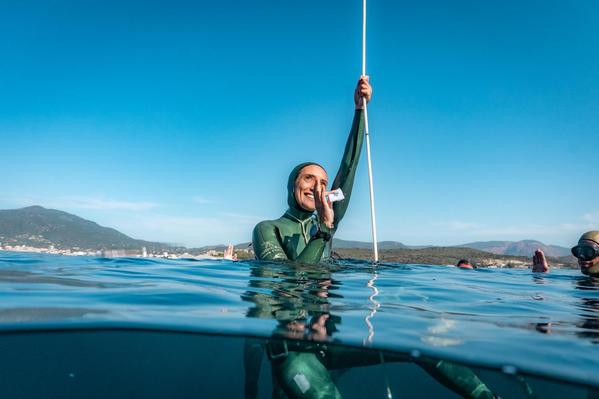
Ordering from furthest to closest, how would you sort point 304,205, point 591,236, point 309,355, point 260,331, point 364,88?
point 591,236
point 364,88
point 304,205
point 309,355
point 260,331

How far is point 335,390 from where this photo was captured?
10.0ft

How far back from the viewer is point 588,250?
24.8 ft

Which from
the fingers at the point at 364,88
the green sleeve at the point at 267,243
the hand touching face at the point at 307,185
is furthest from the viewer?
the fingers at the point at 364,88

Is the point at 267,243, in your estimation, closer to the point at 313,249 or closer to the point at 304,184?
the point at 313,249

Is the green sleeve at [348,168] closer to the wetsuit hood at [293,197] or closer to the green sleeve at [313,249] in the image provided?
the wetsuit hood at [293,197]

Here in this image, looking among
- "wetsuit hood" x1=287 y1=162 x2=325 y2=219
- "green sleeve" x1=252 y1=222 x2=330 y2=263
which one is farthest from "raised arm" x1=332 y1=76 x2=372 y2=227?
"green sleeve" x1=252 y1=222 x2=330 y2=263

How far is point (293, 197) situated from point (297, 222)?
47 centimetres

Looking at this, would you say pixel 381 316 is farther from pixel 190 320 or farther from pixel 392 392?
pixel 392 392

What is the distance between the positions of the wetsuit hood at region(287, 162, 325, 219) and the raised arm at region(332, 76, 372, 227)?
509 millimetres

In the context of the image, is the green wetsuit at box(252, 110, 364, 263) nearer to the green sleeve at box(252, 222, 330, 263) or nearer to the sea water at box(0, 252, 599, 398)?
the green sleeve at box(252, 222, 330, 263)

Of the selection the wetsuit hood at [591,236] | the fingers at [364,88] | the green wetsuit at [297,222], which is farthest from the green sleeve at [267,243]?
the wetsuit hood at [591,236]

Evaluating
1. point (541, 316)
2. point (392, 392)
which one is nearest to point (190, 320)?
point (541, 316)

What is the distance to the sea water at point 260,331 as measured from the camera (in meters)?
2.93

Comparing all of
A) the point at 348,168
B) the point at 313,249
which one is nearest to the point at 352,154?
the point at 348,168
